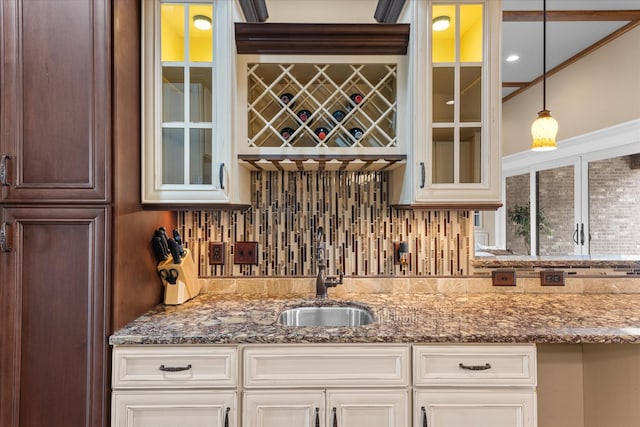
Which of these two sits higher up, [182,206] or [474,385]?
[182,206]

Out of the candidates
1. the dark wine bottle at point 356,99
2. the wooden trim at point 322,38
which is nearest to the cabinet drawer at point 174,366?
the dark wine bottle at point 356,99

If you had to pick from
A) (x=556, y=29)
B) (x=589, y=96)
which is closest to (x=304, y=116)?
(x=556, y=29)

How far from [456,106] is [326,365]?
1221 millimetres

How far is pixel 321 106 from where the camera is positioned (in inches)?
64.6

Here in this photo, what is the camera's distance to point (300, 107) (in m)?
1.68

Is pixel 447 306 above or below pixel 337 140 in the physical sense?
below

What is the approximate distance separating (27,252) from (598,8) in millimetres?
3345

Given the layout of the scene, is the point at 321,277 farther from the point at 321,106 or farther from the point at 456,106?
the point at 456,106

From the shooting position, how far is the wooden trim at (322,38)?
1.58m

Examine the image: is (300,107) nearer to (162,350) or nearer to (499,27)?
(499,27)

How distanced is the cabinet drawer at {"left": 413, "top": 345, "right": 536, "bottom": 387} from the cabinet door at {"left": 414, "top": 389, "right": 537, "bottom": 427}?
0.15 ft

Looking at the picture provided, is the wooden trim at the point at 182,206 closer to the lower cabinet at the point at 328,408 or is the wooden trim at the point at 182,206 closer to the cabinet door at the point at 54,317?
the cabinet door at the point at 54,317

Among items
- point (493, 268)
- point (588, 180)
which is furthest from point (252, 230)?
point (588, 180)

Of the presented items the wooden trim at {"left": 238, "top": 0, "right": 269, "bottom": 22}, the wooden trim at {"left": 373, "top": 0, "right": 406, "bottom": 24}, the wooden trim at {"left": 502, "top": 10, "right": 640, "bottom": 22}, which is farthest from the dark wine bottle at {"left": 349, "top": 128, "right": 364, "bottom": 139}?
the wooden trim at {"left": 502, "top": 10, "right": 640, "bottom": 22}
